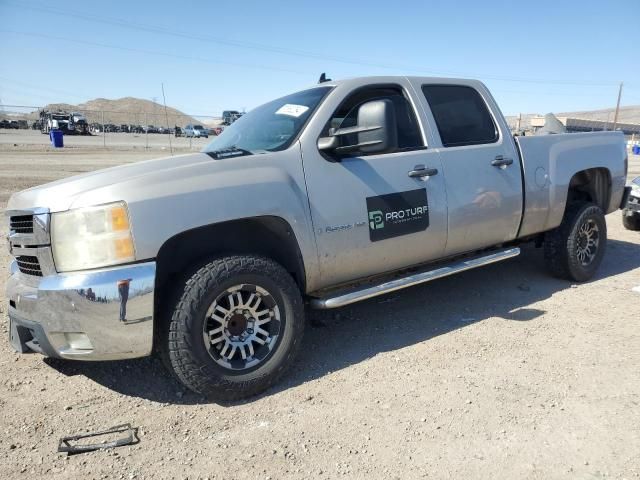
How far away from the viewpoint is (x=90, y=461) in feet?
8.14

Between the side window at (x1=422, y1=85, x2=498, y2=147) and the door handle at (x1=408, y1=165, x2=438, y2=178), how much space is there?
36 centimetres

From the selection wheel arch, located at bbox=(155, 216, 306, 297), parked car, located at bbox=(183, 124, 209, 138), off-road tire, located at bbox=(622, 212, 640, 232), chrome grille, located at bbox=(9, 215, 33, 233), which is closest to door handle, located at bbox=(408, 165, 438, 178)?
wheel arch, located at bbox=(155, 216, 306, 297)

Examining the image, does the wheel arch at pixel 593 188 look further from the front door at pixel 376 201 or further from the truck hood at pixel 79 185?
the truck hood at pixel 79 185

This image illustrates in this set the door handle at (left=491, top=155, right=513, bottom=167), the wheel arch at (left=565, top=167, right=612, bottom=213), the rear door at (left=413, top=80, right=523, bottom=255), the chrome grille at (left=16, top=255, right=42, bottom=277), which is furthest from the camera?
the wheel arch at (left=565, top=167, right=612, bottom=213)

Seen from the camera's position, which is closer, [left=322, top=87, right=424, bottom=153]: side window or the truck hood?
the truck hood

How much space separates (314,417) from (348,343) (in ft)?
3.39

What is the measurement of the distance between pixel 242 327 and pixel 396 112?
2.04 metres

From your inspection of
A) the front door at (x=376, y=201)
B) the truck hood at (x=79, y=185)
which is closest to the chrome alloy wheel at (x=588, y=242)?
the front door at (x=376, y=201)

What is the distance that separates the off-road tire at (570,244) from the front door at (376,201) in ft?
5.72

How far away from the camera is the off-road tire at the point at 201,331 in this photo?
9.27ft

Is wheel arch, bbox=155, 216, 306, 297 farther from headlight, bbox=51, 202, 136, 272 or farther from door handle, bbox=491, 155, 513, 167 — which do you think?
door handle, bbox=491, 155, 513, 167

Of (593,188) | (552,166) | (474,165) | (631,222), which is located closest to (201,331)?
(474,165)

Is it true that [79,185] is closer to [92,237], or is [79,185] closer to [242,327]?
[92,237]

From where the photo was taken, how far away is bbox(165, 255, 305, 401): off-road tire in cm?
283
